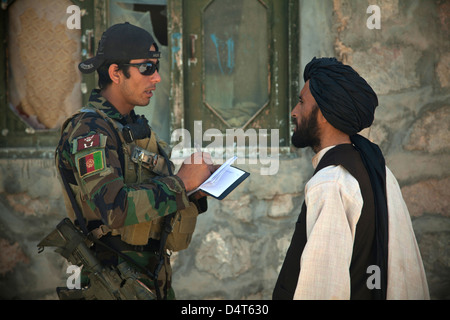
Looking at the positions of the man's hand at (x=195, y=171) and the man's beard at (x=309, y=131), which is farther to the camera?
the man's hand at (x=195, y=171)

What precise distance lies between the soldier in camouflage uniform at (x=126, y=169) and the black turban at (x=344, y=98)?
66 centimetres

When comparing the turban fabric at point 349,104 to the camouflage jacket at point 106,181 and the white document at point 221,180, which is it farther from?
the camouflage jacket at point 106,181

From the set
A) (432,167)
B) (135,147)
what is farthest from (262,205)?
(135,147)

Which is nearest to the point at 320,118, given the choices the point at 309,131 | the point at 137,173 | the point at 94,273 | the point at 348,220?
the point at 309,131

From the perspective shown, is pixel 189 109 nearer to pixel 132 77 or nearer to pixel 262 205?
pixel 262 205

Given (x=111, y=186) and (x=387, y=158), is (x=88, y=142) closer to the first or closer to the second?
(x=111, y=186)

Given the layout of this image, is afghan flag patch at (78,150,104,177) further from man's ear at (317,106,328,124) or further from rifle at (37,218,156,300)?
man's ear at (317,106,328,124)

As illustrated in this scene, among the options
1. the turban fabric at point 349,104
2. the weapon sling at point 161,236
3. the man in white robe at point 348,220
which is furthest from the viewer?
the weapon sling at point 161,236

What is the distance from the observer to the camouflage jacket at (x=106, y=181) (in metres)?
1.94

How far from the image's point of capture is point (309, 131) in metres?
2.04

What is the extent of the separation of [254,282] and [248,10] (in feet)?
7.21

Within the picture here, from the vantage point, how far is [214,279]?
11.8 ft

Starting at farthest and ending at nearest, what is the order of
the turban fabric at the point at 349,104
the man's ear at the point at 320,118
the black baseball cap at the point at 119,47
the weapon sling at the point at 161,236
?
the black baseball cap at the point at 119,47 → the weapon sling at the point at 161,236 → the man's ear at the point at 320,118 → the turban fabric at the point at 349,104

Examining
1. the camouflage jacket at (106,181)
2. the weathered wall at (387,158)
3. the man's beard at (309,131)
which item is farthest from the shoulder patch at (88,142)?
the weathered wall at (387,158)
